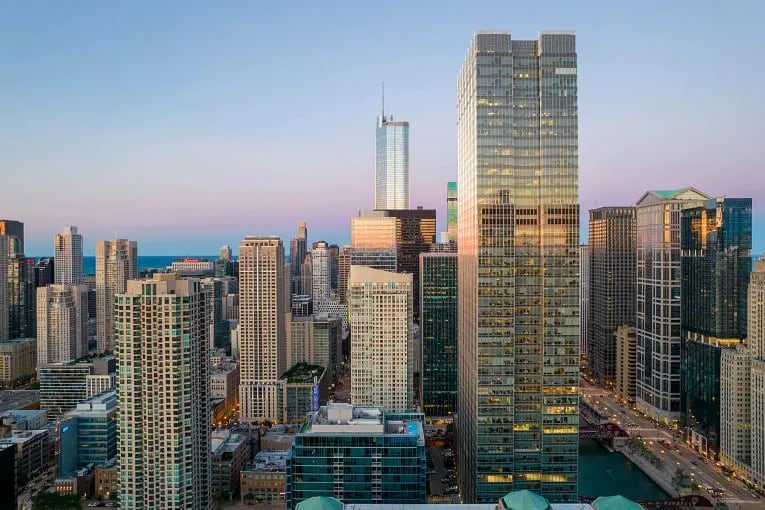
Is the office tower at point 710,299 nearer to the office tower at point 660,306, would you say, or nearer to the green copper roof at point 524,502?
the office tower at point 660,306

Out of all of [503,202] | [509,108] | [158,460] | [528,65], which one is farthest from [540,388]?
[158,460]

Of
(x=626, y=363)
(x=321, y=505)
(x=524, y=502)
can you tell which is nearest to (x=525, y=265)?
(x=524, y=502)

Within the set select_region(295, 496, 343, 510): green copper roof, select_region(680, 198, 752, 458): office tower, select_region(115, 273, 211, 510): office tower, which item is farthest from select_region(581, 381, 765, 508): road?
select_region(115, 273, 211, 510): office tower

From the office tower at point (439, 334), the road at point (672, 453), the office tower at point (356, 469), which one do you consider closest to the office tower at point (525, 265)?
the office tower at point (356, 469)

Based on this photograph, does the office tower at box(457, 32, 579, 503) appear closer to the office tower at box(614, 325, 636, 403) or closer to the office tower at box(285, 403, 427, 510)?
the office tower at box(285, 403, 427, 510)

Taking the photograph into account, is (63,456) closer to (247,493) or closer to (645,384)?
(247,493)

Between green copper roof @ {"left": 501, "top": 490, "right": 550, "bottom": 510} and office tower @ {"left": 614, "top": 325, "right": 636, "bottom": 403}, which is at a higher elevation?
green copper roof @ {"left": 501, "top": 490, "right": 550, "bottom": 510}

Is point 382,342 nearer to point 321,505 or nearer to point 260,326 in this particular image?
point 260,326

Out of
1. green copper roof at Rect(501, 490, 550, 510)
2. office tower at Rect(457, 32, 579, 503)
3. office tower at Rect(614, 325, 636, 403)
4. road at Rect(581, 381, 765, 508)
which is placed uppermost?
office tower at Rect(457, 32, 579, 503)
